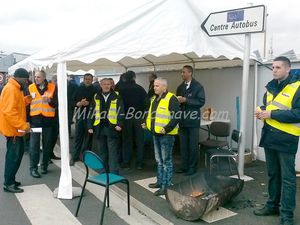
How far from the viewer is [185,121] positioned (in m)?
5.72

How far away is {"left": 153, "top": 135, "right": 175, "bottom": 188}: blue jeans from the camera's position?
4699mm

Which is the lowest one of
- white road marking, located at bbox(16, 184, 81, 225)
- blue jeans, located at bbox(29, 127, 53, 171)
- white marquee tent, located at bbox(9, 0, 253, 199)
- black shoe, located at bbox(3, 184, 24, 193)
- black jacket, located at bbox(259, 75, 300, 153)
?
white road marking, located at bbox(16, 184, 81, 225)

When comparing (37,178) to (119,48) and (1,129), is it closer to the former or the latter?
(1,129)

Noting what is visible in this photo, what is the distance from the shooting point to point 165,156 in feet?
15.4

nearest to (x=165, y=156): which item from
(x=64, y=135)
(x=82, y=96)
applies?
(x=64, y=135)

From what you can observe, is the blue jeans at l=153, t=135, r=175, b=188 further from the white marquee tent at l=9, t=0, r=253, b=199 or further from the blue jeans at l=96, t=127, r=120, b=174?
the white marquee tent at l=9, t=0, r=253, b=199

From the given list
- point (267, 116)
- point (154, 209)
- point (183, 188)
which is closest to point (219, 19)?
point (267, 116)

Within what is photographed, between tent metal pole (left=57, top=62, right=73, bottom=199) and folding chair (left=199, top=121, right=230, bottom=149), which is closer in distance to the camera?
tent metal pole (left=57, top=62, right=73, bottom=199)

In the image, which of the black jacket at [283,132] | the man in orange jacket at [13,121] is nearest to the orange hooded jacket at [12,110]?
the man in orange jacket at [13,121]

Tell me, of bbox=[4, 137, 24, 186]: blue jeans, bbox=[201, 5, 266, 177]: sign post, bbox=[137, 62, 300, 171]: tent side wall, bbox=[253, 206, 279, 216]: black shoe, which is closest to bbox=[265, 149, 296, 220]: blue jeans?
bbox=[253, 206, 279, 216]: black shoe

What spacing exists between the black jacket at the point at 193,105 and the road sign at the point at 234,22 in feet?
3.22

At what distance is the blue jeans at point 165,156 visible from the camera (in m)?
4.70

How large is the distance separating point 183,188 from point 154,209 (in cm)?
53

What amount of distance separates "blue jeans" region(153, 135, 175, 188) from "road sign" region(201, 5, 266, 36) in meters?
1.86
